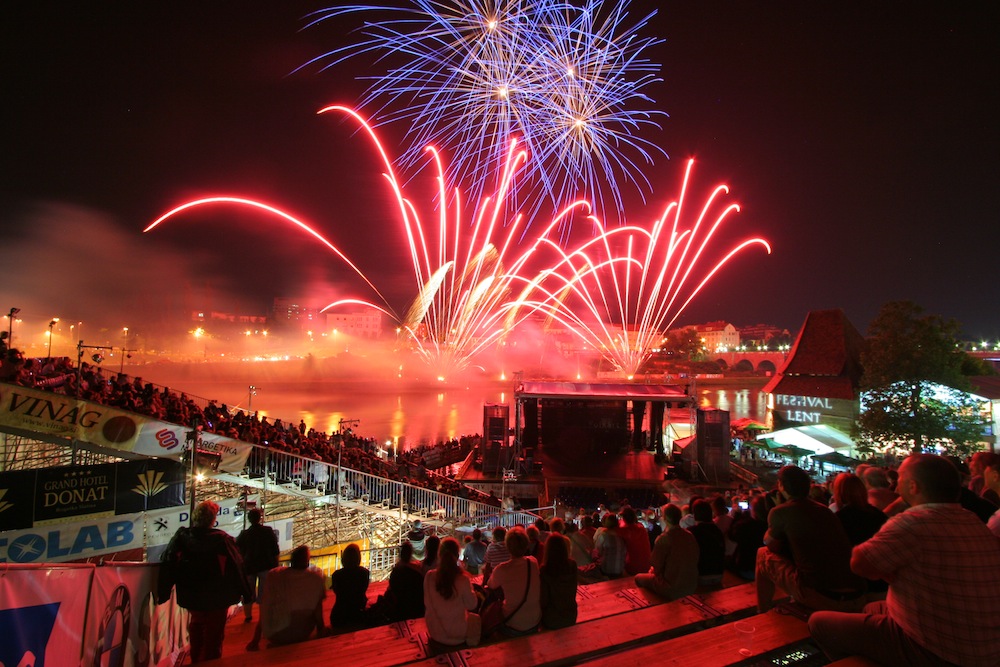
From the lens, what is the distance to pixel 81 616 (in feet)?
10.3

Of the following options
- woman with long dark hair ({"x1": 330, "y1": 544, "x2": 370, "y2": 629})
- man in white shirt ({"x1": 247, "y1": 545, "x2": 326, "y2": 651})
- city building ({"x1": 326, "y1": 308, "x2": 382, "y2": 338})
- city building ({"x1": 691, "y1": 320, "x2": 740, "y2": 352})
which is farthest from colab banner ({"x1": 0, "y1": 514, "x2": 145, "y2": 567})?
city building ({"x1": 691, "y1": 320, "x2": 740, "y2": 352})

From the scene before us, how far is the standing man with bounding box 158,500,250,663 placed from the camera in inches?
143

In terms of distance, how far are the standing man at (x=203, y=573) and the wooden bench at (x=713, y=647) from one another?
2.80 m

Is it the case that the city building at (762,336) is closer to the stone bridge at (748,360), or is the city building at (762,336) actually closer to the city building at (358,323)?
the stone bridge at (748,360)

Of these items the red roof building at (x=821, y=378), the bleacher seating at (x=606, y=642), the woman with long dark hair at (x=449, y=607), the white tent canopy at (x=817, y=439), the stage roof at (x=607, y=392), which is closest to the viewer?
the bleacher seating at (x=606, y=642)

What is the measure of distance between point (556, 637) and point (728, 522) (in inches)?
142

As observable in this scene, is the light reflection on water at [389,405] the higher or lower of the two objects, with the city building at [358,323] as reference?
lower

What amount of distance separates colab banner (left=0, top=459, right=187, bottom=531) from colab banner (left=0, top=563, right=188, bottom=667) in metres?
2.74

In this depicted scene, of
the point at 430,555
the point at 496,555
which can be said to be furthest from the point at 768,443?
the point at 430,555

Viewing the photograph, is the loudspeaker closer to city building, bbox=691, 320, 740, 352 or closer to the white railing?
the white railing

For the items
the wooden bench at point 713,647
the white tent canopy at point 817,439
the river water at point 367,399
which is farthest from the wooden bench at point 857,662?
the river water at point 367,399

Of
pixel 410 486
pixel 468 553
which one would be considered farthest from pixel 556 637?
pixel 410 486

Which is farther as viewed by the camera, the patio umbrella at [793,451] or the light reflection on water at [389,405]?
the light reflection on water at [389,405]

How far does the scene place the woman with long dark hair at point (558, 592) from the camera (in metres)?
3.47
